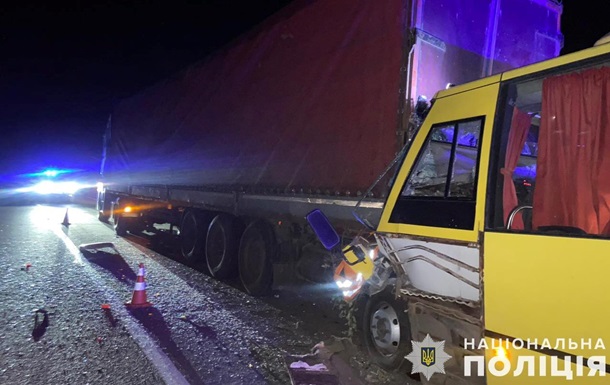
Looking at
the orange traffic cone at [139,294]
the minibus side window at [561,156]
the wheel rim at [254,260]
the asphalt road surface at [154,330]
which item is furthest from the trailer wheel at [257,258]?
the minibus side window at [561,156]

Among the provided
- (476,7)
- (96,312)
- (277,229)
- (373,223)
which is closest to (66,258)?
(96,312)

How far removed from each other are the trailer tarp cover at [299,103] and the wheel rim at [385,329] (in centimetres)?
118

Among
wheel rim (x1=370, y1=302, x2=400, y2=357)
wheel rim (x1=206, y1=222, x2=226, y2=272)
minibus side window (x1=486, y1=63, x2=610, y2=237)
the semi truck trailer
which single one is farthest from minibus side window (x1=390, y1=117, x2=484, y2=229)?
wheel rim (x1=206, y1=222, x2=226, y2=272)

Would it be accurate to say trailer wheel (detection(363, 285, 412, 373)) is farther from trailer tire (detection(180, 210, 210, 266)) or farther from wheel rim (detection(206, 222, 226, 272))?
trailer tire (detection(180, 210, 210, 266))

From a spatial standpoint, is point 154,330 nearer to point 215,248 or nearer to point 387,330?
point 387,330

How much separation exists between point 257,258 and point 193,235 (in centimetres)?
252

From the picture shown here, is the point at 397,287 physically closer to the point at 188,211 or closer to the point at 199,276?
the point at 199,276

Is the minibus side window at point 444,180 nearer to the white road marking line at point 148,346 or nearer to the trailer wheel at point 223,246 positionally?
the white road marking line at point 148,346

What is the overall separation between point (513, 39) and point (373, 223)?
273cm

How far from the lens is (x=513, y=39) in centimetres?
459

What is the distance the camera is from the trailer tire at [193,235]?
782 centimetres

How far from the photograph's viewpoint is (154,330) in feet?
14.7

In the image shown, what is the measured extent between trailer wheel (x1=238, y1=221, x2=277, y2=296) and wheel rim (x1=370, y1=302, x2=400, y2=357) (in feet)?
7.99

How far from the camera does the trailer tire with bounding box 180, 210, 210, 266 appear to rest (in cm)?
782
